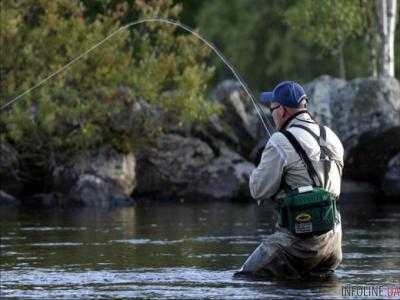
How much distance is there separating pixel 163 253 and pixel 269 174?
4.21m

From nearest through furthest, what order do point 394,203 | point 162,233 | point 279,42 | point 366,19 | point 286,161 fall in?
point 286,161 → point 162,233 → point 394,203 → point 366,19 → point 279,42

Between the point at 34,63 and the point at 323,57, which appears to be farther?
the point at 323,57

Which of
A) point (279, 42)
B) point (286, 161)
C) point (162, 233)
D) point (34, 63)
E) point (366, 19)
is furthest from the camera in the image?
point (279, 42)

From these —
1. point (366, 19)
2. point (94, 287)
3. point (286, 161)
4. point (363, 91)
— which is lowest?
point (94, 287)

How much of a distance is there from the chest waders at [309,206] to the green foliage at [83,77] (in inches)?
685

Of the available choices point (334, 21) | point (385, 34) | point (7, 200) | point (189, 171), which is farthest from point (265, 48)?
point (7, 200)

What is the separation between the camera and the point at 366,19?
4147cm

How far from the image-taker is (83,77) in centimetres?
2936

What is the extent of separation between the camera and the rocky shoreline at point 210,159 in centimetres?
2784

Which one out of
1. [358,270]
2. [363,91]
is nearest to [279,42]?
[363,91]

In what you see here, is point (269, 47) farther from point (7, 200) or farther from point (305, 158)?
point (305, 158)

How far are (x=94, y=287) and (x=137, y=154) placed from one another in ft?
59.5

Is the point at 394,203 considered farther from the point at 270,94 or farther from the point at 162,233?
the point at 270,94

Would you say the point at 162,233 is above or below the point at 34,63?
below
